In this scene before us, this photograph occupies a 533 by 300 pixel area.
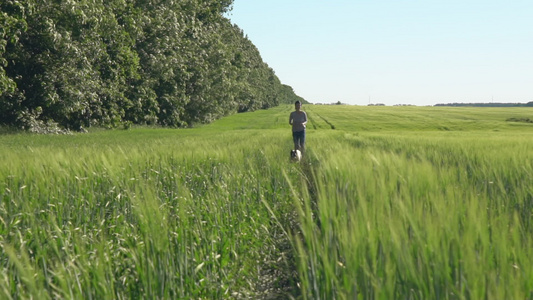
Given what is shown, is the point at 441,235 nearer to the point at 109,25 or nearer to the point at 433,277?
the point at 433,277

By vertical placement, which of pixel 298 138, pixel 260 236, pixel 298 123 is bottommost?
pixel 260 236

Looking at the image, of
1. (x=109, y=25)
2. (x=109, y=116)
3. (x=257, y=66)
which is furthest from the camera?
(x=257, y=66)

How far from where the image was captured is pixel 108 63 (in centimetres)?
2791

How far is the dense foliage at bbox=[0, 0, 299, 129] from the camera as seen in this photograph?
71.9 ft

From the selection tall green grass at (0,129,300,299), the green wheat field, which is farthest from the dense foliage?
the green wheat field

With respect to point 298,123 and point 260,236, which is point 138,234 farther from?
point 298,123

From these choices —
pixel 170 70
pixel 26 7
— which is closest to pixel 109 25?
pixel 26 7

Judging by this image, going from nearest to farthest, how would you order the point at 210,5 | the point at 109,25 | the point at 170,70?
the point at 109,25
the point at 170,70
the point at 210,5

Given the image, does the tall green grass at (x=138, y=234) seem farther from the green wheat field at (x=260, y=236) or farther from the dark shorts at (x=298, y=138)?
the dark shorts at (x=298, y=138)

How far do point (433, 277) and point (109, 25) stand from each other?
27.0 metres

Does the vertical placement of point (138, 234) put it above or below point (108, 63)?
below

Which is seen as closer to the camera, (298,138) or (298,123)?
(298,123)

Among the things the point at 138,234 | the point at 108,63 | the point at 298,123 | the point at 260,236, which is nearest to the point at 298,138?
the point at 298,123

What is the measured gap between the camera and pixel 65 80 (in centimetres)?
2331
